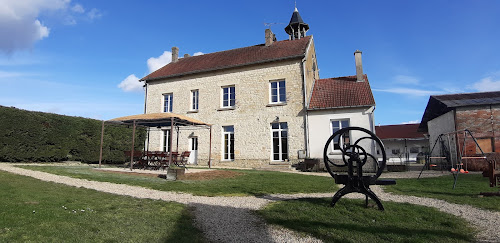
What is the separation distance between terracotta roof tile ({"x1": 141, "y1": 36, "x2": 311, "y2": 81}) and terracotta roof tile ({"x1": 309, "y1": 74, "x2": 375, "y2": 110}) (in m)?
2.66

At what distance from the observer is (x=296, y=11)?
23219 mm

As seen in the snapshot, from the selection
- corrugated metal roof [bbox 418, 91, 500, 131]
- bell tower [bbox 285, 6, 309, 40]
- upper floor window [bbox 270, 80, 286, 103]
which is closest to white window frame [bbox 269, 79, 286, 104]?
upper floor window [bbox 270, 80, 286, 103]

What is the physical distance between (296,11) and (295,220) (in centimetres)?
2193

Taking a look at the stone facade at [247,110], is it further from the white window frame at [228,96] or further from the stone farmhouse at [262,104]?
the white window frame at [228,96]

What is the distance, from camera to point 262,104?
16.4 metres

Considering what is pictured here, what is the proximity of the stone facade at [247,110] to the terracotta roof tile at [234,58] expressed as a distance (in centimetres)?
37

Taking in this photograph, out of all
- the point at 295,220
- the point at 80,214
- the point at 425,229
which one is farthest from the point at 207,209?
the point at 425,229

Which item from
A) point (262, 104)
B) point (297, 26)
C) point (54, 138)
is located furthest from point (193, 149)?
point (297, 26)

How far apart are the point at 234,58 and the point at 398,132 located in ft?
74.8

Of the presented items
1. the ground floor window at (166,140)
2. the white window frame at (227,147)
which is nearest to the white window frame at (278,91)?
the white window frame at (227,147)

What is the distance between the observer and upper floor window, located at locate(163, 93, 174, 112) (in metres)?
19.3

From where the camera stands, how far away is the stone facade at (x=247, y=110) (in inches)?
617

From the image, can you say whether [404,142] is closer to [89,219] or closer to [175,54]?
[175,54]

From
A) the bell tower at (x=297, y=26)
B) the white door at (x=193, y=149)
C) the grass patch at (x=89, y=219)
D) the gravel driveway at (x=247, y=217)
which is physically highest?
the bell tower at (x=297, y=26)
